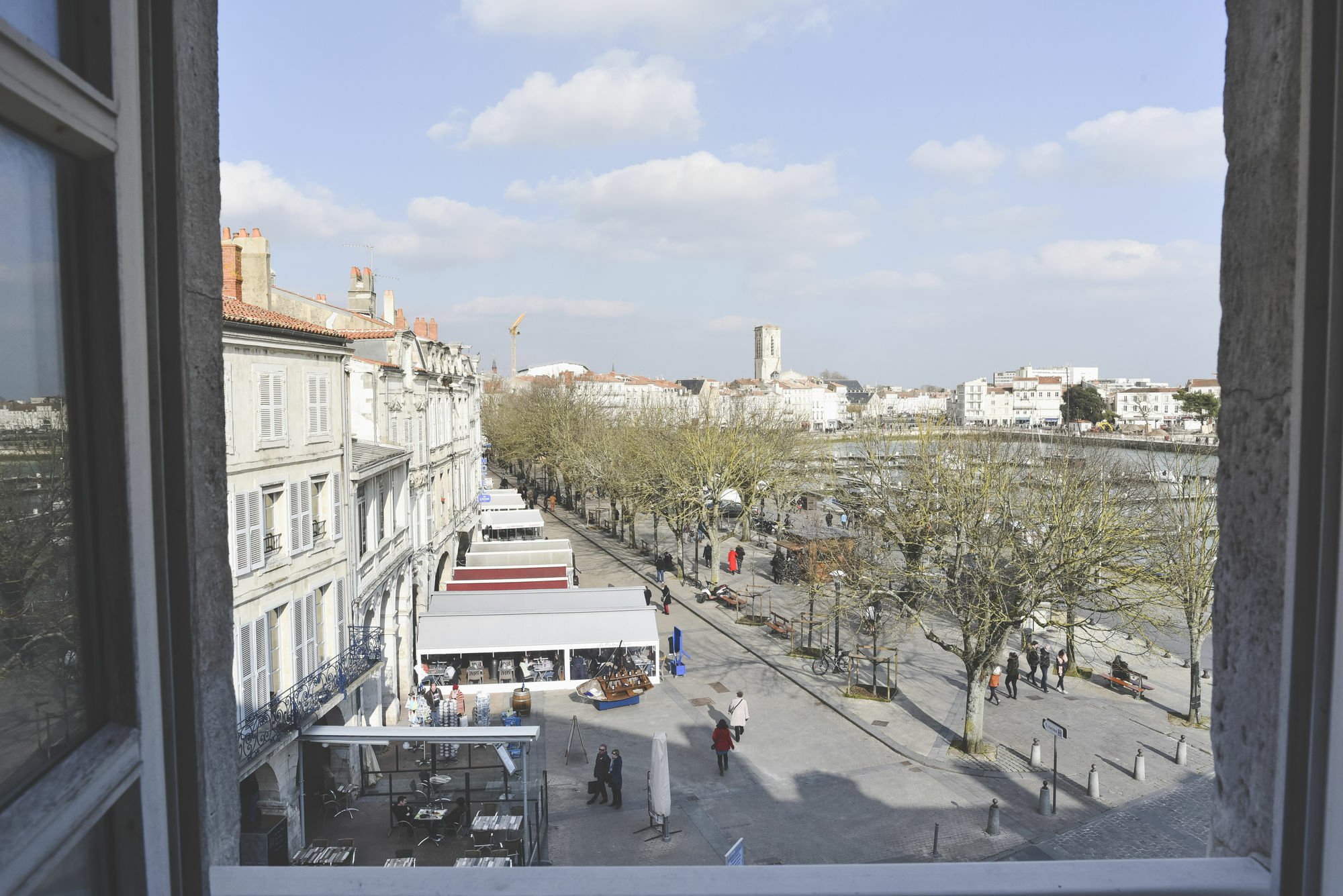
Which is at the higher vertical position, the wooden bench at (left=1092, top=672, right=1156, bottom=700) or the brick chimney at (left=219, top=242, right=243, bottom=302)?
the brick chimney at (left=219, top=242, right=243, bottom=302)

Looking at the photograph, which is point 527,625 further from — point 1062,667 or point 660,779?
point 1062,667

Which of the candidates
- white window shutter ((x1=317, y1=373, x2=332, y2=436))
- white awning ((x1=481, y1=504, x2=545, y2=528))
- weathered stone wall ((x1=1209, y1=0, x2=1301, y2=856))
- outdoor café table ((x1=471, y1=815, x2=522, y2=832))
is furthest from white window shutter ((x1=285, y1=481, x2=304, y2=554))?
white awning ((x1=481, y1=504, x2=545, y2=528))

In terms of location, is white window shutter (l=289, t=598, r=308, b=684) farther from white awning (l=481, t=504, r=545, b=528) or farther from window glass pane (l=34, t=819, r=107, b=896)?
white awning (l=481, t=504, r=545, b=528)

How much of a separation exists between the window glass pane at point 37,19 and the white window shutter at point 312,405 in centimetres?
1421

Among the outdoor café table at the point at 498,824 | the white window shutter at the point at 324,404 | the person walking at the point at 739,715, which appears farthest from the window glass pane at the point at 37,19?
the person walking at the point at 739,715

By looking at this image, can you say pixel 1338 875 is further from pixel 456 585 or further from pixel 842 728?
pixel 456 585

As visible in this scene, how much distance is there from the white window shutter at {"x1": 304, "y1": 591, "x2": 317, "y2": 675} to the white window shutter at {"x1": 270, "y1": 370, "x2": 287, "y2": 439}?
285 centimetres

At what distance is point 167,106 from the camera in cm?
145

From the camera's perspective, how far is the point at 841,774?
15516 millimetres

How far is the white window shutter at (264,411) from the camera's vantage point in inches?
506

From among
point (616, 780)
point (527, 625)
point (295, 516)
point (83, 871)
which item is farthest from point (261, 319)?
point (83, 871)

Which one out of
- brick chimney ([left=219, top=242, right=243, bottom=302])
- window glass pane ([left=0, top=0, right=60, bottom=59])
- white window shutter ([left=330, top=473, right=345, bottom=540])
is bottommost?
white window shutter ([left=330, top=473, right=345, bottom=540])

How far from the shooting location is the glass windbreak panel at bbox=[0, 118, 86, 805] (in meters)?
1.06

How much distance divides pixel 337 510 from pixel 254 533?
2917 millimetres
